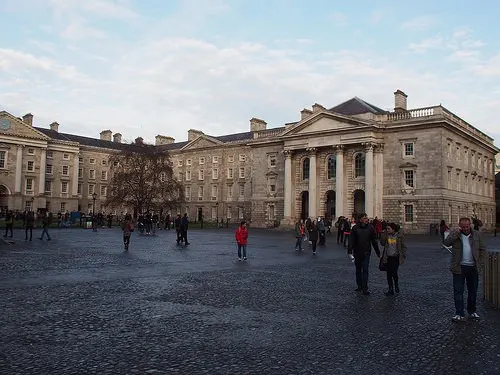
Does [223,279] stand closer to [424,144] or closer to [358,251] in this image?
[358,251]

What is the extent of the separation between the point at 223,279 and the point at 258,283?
3.64ft

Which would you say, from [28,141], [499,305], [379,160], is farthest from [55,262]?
[28,141]

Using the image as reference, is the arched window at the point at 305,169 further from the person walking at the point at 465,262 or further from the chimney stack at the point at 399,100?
the person walking at the point at 465,262

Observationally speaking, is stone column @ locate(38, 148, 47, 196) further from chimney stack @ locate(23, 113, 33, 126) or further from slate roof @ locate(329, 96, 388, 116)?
slate roof @ locate(329, 96, 388, 116)

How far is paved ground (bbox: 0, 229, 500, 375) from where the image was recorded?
229 inches

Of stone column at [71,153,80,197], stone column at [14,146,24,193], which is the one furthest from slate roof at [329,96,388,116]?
stone column at [14,146,24,193]

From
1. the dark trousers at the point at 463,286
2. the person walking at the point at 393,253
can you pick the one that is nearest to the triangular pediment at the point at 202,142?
the person walking at the point at 393,253

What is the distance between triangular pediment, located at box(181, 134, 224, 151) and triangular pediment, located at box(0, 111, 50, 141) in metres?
23.9

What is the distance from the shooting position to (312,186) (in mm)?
57094

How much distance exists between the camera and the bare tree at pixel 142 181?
60906 mm

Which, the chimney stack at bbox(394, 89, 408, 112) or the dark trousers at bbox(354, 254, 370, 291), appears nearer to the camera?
the dark trousers at bbox(354, 254, 370, 291)

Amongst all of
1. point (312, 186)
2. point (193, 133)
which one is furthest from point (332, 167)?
point (193, 133)

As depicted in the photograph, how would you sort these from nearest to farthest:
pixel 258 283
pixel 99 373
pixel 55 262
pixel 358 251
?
1. pixel 99 373
2. pixel 358 251
3. pixel 258 283
4. pixel 55 262

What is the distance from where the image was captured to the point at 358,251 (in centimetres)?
1167
